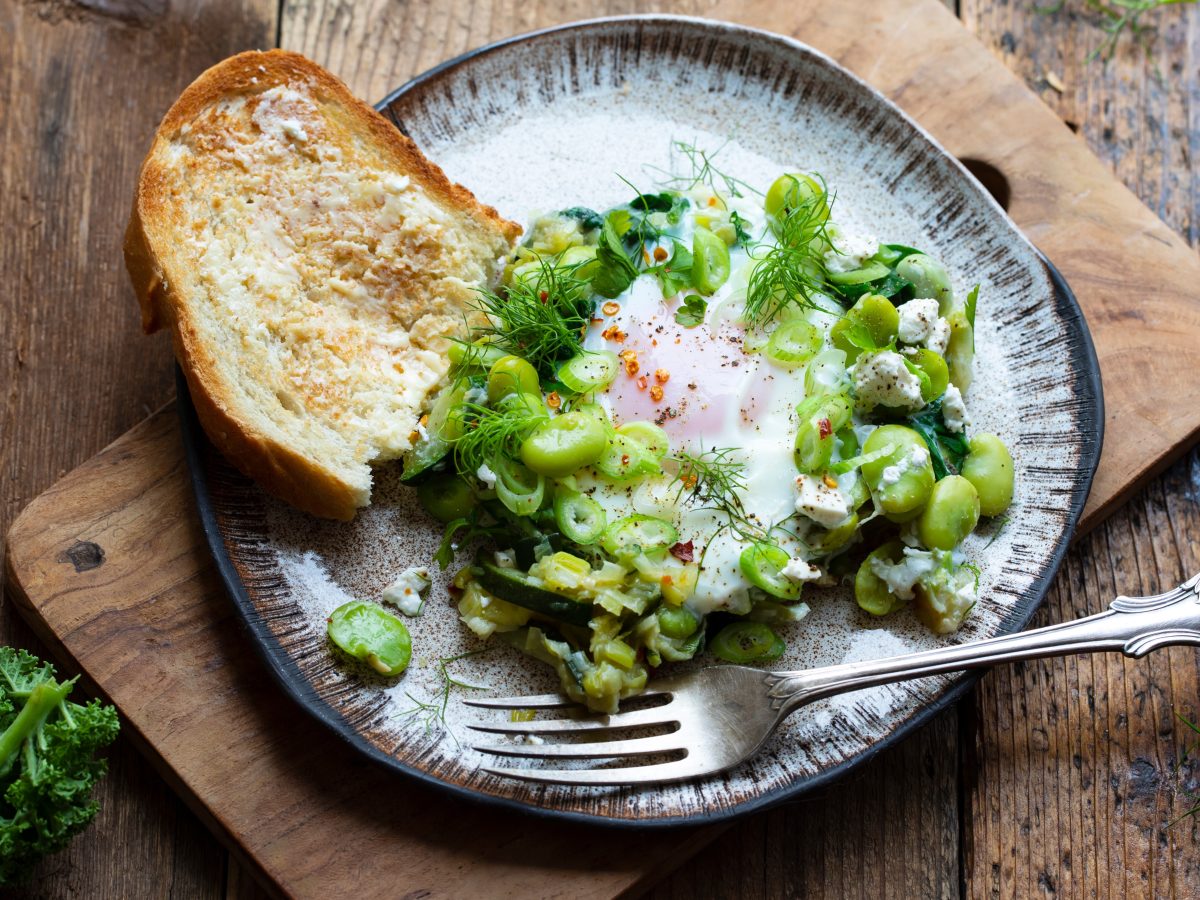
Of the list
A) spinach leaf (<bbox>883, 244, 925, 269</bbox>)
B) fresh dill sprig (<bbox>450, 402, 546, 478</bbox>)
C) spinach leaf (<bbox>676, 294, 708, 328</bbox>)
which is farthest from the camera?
spinach leaf (<bbox>883, 244, 925, 269</bbox>)

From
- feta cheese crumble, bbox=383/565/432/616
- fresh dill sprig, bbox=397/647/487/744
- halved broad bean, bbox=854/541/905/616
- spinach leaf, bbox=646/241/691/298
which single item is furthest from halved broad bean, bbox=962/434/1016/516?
feta cheese crumble, bbox=383/565/432/616

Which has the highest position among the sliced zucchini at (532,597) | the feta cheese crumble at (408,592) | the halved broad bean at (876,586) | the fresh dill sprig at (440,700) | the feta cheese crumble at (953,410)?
the feta cheese crumble at (953,410)

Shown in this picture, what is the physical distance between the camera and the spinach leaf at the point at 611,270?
4.08m

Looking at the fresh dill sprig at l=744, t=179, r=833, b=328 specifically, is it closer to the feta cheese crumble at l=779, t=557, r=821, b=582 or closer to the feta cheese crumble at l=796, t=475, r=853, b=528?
the feta cheese crumble at l=796, t=475, r=853, b=528

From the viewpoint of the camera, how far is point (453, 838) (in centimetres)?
374

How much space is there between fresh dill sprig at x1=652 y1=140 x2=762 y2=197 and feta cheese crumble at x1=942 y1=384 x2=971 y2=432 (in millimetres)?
1178

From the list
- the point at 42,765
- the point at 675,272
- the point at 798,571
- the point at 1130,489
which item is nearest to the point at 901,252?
the point at 675,272

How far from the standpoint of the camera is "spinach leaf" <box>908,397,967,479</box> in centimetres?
400

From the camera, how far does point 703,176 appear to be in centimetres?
445

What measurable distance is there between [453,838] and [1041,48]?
14.8ft

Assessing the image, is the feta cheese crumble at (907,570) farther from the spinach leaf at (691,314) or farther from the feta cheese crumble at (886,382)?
the spinach leaf at (691,314)

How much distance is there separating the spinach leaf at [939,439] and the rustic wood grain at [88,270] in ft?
10.0

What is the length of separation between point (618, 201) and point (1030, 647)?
7.85 feet

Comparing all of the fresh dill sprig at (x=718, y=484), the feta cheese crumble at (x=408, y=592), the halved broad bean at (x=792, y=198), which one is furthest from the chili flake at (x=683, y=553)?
the halved broad bean at (x=792, y=198)
